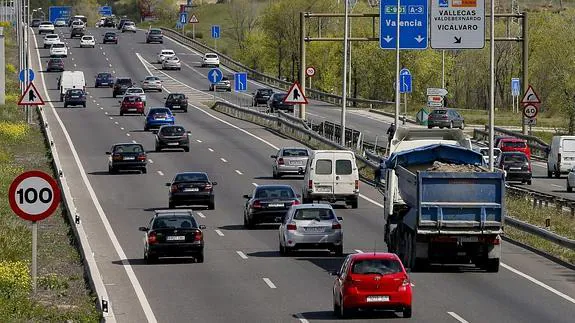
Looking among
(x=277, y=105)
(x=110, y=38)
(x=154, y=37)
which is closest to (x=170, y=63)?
(x=110, y=38)

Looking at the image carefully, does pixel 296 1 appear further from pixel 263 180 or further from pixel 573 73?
pixel 263 180

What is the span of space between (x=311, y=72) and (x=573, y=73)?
24900 millimetres

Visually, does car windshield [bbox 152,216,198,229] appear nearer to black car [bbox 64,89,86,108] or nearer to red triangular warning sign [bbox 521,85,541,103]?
red triangular warning sign [bbox 521,85,541,103]

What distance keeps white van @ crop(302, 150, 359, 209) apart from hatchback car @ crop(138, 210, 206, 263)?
1498cm

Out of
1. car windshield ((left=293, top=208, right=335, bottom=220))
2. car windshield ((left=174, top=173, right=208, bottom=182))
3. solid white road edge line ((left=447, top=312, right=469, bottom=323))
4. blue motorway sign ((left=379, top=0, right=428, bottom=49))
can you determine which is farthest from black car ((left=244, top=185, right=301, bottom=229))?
blue motorway sign ((left=379, top=0, right=428, bottom=49))

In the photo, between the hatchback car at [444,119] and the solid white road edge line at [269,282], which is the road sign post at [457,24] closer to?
the hatchback car at [444,119]

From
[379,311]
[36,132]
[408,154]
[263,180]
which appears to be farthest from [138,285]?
[36,132]

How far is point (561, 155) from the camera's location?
70812 mm

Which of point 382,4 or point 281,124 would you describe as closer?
point 382,4

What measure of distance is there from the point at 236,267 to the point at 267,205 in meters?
8.98

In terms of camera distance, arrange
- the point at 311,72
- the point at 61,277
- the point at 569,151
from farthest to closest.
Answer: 1. the point at 311,72
2. the point at 569,151
3. the point at 61,277

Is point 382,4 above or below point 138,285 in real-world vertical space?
above

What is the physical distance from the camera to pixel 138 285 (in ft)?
108

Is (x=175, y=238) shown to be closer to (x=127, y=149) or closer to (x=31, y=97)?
(x=127, y=149)
